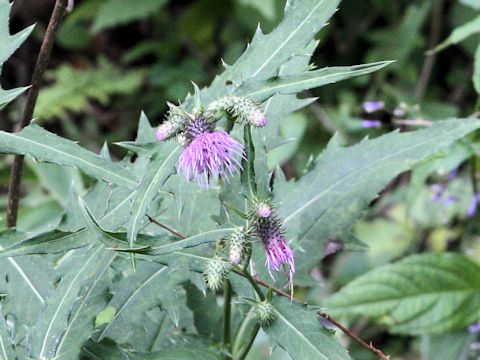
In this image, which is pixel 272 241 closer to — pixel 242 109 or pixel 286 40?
pixel 242 109

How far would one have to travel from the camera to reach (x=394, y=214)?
3.92 metres

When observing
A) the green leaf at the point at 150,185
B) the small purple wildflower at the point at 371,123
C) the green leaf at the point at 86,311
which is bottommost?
the small purple wildflower at the point at 371,123

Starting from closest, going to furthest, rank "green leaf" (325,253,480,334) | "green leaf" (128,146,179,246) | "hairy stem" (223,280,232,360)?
"green leaf" (128,146,179,246)
"hairy stem" (223,280,232,360)
"green leaf" (325,253,480,334)

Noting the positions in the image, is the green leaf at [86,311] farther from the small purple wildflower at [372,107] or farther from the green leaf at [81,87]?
the green leaf at [81,87]

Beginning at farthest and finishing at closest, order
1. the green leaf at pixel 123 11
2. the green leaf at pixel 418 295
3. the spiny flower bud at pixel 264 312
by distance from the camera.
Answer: the green leaf at pixel 123 11 → the green leaf at pixel 418 295 → the spiny flower bud at pixel 264 312

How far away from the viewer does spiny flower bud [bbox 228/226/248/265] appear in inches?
57.6

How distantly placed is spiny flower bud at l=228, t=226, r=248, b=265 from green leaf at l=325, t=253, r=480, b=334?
4.76ft

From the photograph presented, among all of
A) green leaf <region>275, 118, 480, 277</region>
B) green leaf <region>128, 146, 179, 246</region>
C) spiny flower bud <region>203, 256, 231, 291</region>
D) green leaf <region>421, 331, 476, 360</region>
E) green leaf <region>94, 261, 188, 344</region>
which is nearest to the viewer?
green leaf <region>128, 146, 179, 246</region>

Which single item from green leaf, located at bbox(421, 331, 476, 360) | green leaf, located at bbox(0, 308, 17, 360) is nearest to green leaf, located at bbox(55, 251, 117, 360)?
green leaf, located at bbox(0, 308, 17, 360)

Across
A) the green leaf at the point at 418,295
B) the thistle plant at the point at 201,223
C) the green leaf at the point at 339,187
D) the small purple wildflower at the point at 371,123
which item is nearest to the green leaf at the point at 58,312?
the thistle plant at the point at 201,223

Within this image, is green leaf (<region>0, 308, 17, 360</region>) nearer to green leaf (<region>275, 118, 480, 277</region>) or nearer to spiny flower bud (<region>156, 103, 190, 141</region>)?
spiny flower bud (<region>156, 103, 190, 141</region>)

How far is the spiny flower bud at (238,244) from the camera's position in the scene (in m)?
1.46

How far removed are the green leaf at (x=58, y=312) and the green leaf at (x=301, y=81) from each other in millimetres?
524

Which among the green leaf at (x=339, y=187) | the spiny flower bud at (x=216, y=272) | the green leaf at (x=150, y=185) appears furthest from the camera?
the green leaf at (x=339, y=187)
